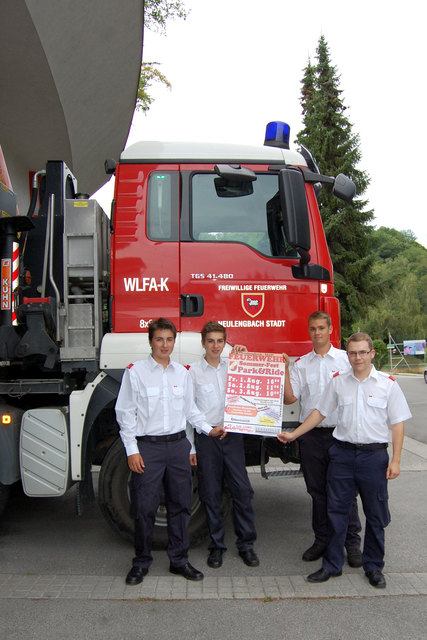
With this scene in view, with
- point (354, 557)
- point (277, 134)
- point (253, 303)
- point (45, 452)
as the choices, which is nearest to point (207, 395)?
point (253, 303)

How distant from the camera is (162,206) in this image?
14.4 feet

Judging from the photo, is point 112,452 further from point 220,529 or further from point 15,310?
point 15,310

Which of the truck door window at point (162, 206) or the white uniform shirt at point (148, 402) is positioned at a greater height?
the truck door window at point (162, 206)

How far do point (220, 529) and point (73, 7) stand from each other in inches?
469

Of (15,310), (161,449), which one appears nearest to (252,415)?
(161,449)

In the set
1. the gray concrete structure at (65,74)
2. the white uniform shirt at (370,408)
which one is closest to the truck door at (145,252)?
the white uniform shirt at (370,408)

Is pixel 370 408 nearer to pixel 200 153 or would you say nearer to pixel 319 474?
pixel 319 474

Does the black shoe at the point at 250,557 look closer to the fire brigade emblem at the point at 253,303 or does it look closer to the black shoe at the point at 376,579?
the black shoe at the point at 376,579

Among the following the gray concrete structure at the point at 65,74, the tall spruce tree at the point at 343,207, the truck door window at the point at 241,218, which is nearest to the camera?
the truck door window at the point at 241,218

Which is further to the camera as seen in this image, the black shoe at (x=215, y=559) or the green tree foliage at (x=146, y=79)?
the green tree foliage at (x=146, y=79)

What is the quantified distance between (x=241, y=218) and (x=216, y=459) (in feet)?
5.85

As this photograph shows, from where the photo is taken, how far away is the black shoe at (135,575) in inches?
152

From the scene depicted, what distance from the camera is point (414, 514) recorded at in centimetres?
548

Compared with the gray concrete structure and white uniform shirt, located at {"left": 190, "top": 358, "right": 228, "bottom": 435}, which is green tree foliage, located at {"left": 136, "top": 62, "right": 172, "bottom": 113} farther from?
white uniform shirt, located at {"left": 190, "top": 358, "right": 228, "bottom": 435}
